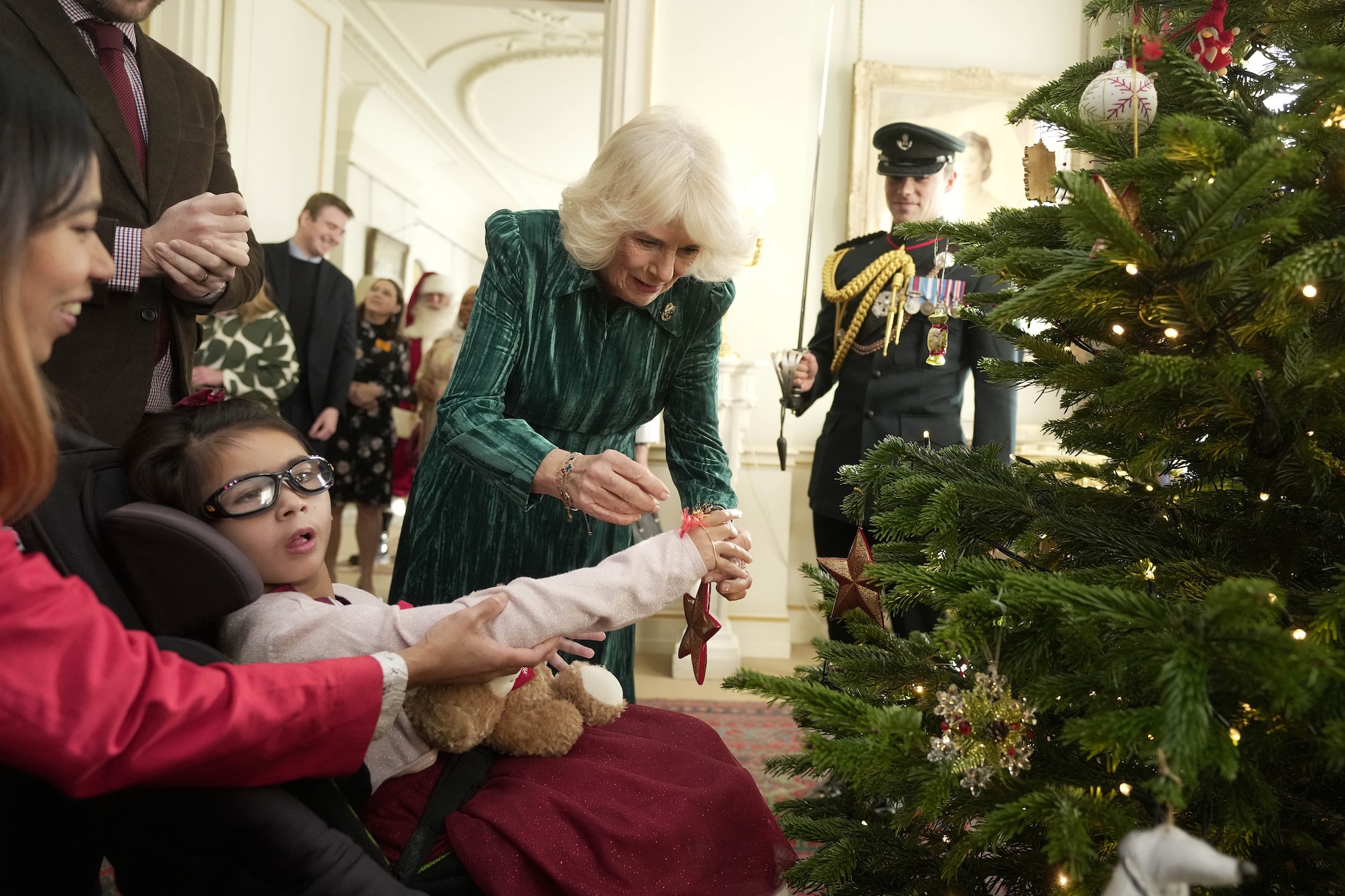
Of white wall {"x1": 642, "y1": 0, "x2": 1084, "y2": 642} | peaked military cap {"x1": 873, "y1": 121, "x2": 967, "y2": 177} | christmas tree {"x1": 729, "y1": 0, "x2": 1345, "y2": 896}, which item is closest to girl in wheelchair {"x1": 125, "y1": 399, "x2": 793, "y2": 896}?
christmas tree {"x1": 729, "y1": 0, "x2": 1345, "y2": 896}

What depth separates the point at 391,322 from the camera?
182 inches

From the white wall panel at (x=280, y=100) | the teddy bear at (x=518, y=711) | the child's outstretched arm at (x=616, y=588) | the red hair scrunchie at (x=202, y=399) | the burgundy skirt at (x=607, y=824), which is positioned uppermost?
the white wall panel at (x=280, y=100)

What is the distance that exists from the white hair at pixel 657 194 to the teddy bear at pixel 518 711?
690mm

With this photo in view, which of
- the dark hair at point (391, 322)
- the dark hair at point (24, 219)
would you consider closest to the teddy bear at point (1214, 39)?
the dark hair at point (24, 219)

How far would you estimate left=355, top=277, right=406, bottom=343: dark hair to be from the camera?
4.59m

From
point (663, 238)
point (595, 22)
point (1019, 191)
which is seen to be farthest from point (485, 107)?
point (663, 238)

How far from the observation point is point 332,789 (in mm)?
983

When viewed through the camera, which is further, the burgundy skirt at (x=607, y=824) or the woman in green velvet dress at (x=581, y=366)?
the woman in green velvet dress at (x=581, y=366)

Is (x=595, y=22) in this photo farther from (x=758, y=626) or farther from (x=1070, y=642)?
(x=1070, y=642)

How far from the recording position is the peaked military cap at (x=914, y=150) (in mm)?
2742

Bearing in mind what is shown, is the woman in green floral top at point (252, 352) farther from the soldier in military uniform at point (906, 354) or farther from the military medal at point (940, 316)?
the military medal at point (940, 316)

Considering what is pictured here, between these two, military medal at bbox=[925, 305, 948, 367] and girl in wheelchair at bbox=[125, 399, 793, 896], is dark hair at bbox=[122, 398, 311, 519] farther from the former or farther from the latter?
military medal at bbox=[925, 305, 948, 367]

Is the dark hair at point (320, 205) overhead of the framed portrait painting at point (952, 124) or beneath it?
beneath

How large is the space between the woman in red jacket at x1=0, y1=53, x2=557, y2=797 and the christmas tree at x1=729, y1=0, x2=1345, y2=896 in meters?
0.42
